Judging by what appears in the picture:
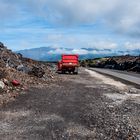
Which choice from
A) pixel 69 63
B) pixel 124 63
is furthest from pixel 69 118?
pixel 124 63

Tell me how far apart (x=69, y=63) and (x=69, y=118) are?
116 feet

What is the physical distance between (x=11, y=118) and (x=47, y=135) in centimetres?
298

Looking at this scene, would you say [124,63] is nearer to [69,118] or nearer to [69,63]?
[69,63]

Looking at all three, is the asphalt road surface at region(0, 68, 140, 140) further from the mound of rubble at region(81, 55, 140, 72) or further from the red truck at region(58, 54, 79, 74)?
the mound of rubble at region(81, 55, 140, 72)

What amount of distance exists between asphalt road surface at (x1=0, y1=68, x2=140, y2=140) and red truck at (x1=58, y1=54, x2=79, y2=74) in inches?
1120

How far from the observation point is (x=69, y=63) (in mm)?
49938

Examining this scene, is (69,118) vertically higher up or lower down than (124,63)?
higher up

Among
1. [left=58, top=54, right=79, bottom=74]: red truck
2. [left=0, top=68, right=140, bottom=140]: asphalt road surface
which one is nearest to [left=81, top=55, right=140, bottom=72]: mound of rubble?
[left=58, top=54, right=79, bottom=74]: red truck

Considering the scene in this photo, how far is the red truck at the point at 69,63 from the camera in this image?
49.8m

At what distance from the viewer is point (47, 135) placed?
38.9 feet

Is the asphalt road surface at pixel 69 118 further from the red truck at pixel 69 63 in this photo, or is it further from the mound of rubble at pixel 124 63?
the mound of rubble at pixel 124 63

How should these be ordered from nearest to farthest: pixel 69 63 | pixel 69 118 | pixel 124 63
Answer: pixel 69 118 < pixel 69 63 < pixel 124 63

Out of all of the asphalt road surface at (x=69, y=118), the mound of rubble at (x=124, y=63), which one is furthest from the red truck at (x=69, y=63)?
the asphalt road surface at (x=69, y=118)

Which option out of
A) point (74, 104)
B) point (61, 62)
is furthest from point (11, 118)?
point (61, 62)
